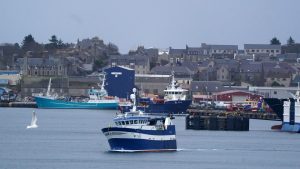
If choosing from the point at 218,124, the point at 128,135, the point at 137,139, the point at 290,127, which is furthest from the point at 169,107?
the point at 128,135

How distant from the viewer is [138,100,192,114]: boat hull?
137125 mm

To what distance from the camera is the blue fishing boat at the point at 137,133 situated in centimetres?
6631

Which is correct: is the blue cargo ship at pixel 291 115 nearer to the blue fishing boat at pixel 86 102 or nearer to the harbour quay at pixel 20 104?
the blue fishing boat at pixel 86 102

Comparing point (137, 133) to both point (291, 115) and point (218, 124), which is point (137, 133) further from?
point (218, 124)

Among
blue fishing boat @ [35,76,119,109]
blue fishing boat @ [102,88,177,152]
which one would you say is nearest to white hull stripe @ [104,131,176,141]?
blue fishing boat @ [102,88,177,152]

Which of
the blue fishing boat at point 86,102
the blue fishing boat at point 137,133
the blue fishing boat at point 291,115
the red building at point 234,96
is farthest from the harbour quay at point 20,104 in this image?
the blue fishing boat at point 137,133

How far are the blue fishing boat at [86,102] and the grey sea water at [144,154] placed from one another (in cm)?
5477

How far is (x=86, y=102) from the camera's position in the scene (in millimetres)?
164000

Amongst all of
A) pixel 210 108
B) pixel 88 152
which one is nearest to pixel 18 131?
pixel 88 152

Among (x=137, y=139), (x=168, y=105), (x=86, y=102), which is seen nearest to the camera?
(x=137, y=139)

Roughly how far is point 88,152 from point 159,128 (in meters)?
5.97

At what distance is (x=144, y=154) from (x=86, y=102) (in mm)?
97457

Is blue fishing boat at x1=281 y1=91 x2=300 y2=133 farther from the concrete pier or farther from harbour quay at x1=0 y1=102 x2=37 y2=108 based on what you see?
harbour quay at x1=0 y1=102 x2=37 y2=108

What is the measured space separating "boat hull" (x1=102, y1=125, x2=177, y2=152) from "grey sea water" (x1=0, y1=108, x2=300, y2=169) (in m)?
0.57
